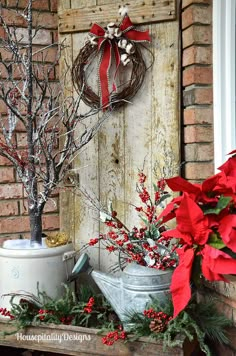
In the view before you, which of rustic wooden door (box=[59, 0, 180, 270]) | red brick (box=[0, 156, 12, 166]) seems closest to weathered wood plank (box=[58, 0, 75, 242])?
rustic wooden door (box=[59, 0, 180, 270])

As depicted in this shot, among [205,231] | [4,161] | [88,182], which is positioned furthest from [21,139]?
[205,231]

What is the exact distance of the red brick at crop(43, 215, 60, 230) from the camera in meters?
1.87

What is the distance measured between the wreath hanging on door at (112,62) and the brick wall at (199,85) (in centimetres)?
20

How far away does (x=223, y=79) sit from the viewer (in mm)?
1701

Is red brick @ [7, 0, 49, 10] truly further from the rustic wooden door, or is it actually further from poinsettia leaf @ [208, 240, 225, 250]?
poinsettia leaf @ [208, 240, 225, 250]

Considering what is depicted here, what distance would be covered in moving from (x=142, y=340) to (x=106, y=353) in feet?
0.48

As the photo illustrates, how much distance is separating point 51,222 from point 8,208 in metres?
0.21

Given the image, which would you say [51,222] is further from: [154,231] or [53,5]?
[53,5]

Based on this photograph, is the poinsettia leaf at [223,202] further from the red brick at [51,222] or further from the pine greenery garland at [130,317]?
the red brick at [51,222]

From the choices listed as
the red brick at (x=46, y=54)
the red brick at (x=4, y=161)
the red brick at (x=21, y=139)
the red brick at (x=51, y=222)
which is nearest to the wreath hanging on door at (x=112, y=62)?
the red brick at (x=46, y=54)

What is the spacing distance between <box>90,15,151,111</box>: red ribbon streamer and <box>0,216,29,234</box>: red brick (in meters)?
0.65

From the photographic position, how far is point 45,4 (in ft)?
6.06

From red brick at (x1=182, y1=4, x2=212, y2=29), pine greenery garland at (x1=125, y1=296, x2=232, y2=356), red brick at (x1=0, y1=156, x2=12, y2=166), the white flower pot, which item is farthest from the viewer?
red brick at (x1=0, y1=156, x2=12, y2=166)

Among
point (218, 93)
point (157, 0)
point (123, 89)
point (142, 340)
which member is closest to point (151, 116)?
point (123, 89)
